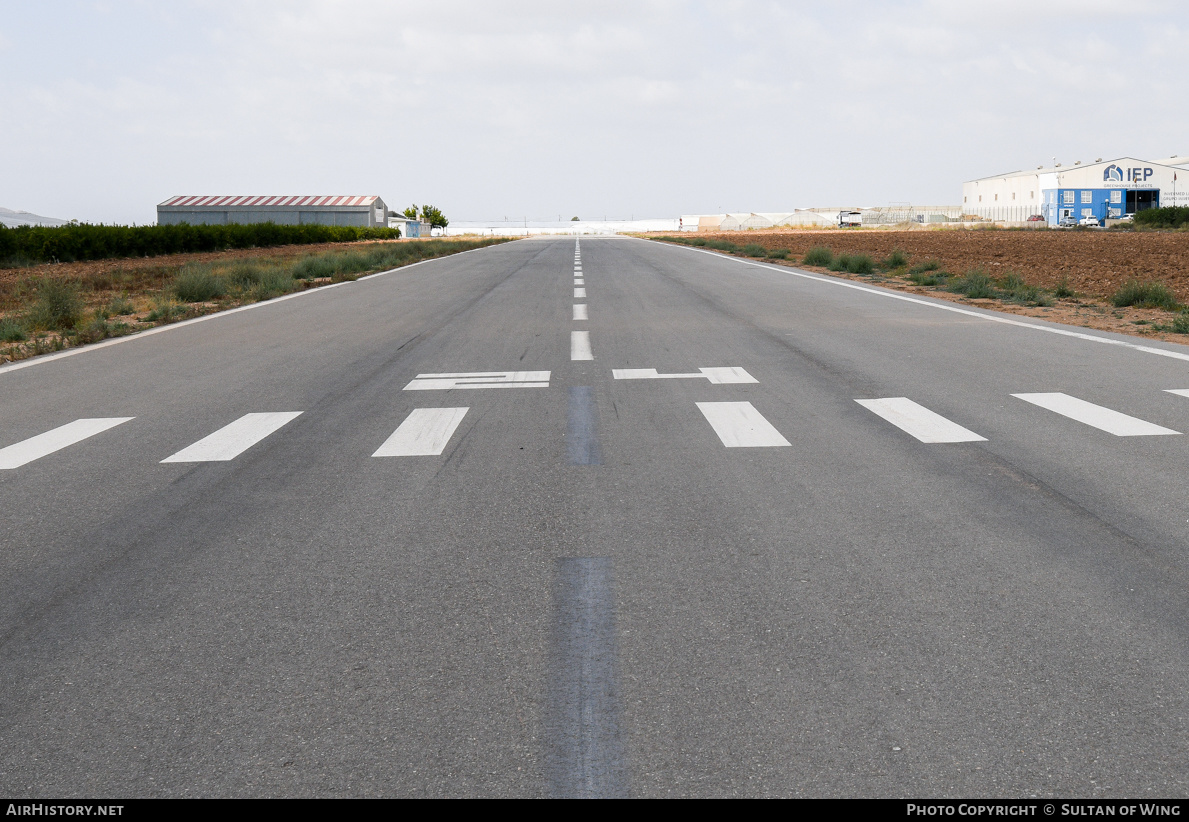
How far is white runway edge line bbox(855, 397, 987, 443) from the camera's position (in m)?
6.67

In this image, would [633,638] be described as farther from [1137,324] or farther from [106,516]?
[1137,324]

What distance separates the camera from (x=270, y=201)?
119 metres

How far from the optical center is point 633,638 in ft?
11.6

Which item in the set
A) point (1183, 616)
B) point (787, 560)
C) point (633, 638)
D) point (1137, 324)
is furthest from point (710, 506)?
point (1137, 324)

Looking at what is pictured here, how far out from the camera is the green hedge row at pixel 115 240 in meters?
42.7

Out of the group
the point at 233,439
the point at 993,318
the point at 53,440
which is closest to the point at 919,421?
the point at 233,439

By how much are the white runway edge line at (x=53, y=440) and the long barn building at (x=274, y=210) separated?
11132 centimetres

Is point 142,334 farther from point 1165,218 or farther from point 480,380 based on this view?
point 1165,218

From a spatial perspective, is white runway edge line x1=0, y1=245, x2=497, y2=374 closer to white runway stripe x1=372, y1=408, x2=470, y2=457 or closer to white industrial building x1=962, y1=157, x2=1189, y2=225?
white runway stripe x1=372, y1=408, x2=470, y2=457

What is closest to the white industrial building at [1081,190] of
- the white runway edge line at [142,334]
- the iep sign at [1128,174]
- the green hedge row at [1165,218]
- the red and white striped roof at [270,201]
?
the iep sign at [1128,174]
